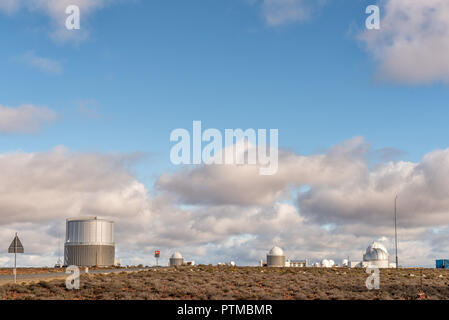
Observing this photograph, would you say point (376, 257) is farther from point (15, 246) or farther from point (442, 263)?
point (15, 246)

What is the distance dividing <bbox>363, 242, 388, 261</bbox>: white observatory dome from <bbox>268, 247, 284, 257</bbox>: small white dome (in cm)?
1468

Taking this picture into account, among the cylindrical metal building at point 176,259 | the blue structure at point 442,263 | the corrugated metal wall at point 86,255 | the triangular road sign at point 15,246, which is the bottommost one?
Result: the blue structure at point 442,263

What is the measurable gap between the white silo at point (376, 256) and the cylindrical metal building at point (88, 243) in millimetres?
43308

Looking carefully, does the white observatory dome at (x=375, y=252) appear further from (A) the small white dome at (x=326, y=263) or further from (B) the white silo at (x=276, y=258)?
(B) the white silo at (x=276, y=258)

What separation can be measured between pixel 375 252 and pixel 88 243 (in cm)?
4908

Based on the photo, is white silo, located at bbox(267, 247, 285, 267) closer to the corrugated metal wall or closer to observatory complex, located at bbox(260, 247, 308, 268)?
observatory complex, located at bbox(260, 247, 308, 268)

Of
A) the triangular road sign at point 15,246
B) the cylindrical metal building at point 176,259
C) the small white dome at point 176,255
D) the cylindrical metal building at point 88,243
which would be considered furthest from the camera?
the small white dome at point 176,255

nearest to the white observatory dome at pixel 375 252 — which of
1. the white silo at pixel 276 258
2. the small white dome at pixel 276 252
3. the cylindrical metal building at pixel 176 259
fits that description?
the white silo at pixel 276 258

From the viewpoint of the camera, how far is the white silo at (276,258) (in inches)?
3708

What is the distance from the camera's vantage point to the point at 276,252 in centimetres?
9544

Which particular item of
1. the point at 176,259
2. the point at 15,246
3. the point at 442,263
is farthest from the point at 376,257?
the point at 15,246

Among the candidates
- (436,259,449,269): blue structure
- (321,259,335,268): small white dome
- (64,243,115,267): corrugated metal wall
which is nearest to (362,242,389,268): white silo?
(321,259,335,268): small white dome
